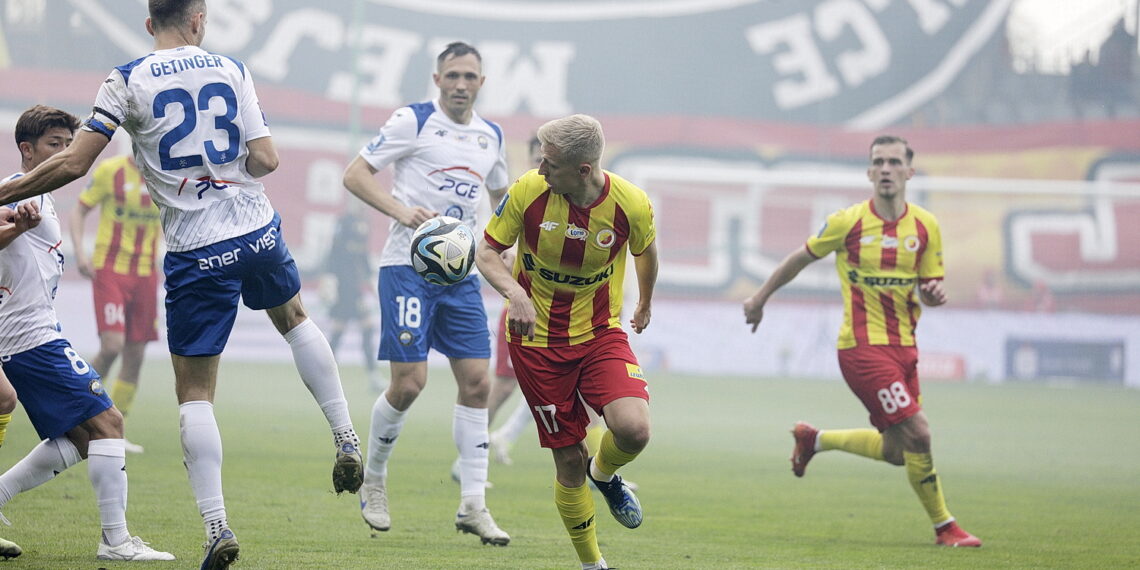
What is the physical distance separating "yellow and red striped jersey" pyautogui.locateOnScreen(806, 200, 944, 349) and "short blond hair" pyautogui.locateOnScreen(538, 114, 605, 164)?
3.11 metres

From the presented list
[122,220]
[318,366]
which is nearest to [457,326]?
[318,366]

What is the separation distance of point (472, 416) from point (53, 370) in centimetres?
229

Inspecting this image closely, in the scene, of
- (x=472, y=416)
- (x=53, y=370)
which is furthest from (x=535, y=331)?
(x=53, y=370)

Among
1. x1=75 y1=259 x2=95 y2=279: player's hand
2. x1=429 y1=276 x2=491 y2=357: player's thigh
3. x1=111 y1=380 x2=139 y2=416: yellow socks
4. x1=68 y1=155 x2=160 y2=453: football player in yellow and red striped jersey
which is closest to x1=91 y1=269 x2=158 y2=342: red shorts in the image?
x1=68 y1=155 x2=160 y2=453: football player in yellow and red striped jersey

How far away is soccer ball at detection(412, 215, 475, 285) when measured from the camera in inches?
215

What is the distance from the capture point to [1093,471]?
1130 cm

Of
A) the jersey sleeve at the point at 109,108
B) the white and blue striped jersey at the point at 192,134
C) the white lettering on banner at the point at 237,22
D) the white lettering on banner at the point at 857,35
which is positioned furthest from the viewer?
the white lettering on banner at the point at 857,35

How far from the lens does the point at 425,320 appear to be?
271 inches

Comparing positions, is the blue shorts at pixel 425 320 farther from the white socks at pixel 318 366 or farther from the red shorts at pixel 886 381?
the red shorts at pixel 886 381

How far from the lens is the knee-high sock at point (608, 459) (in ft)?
17.2

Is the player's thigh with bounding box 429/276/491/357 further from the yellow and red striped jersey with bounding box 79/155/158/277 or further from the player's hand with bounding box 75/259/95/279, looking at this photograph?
the yellow and red striped jersey with bounding box 79/155/158/277

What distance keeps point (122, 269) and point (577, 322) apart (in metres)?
6.03

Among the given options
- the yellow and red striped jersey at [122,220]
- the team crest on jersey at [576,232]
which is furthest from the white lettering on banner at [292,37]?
the team crest on jersey at [576,232]

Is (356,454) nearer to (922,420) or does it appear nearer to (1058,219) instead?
(922,420)
